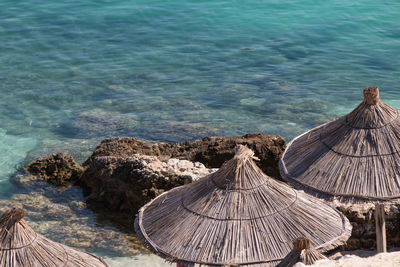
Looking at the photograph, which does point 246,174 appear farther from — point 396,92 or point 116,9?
point 116,9

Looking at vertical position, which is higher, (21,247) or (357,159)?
(357,159)

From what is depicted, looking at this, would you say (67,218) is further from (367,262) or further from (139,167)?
(367,262)

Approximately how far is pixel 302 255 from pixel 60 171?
7.04m

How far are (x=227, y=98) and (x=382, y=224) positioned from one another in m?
9.24

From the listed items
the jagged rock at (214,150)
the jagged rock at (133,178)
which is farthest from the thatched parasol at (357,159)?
the jagged rock at (214,150)

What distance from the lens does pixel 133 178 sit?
8.76 metres

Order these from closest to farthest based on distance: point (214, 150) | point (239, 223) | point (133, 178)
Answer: point (239, 223) < point (133, 178) < point (214, 150)

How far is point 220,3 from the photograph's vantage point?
24.8 m

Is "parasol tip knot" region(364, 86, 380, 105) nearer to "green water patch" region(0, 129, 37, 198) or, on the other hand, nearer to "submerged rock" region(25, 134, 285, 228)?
"submerged rock" region(25, 134, 285, 228)

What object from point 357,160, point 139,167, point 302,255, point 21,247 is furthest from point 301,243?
point 139,167

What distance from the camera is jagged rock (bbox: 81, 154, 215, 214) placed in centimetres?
838

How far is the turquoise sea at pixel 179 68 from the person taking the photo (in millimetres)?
13578

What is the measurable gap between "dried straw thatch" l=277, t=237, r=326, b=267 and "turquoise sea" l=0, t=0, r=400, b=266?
4322 mm

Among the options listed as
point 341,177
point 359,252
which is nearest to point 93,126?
point 359,252
